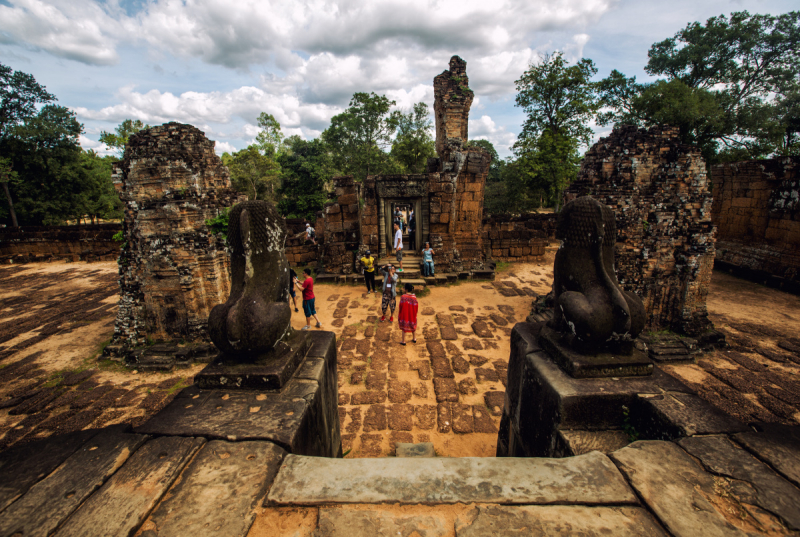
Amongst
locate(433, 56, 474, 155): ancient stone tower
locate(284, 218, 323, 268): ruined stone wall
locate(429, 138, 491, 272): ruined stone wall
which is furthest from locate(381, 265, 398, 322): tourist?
locate(433, 56, 474, 155): ancient stone tower

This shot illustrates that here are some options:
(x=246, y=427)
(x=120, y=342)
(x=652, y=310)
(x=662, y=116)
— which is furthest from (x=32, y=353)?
(x=662, y=116)

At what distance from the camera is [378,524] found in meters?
1.53

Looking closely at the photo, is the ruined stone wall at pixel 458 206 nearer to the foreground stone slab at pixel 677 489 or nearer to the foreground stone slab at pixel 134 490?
the foreground stone slab at pixel 677 489

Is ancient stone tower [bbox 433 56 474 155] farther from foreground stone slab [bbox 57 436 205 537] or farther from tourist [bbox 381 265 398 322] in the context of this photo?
foreground stone slab [bbox 57 436 205 537]

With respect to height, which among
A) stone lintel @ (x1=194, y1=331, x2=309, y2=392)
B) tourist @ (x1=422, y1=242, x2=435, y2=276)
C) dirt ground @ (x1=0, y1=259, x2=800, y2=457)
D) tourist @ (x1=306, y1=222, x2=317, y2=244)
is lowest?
dirt ground @ (x1=0, y1=259, x2=800, y2=457)

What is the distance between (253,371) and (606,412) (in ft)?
8.72

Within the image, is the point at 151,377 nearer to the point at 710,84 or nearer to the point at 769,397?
the point at 769,397

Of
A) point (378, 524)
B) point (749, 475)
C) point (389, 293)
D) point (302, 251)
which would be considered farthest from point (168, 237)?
point (749, 475)

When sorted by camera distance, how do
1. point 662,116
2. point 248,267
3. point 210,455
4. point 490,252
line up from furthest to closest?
point 662,116 → point 490,252 → point 248,267 → point 210,455

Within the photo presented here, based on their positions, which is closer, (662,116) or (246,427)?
(246,427)

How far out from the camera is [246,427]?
7.04ft

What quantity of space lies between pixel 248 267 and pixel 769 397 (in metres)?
7.51

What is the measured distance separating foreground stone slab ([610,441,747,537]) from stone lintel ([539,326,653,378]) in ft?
1.97

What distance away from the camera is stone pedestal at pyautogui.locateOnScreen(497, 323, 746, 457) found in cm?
211
